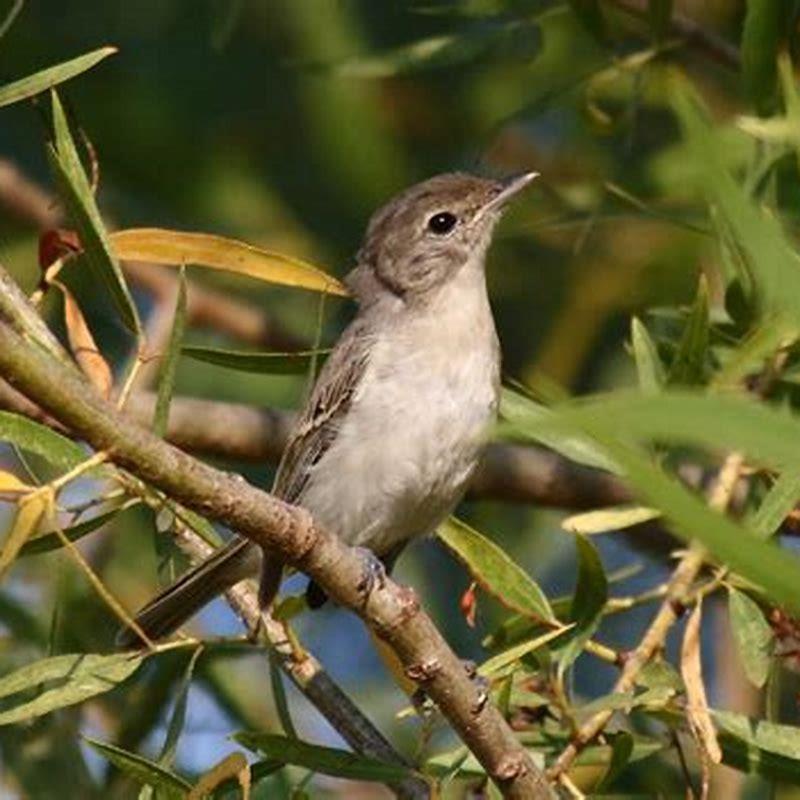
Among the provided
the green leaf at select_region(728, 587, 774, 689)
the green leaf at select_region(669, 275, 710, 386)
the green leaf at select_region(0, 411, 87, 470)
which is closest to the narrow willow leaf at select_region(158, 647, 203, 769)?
Result: the green leaf at select_region(0, 411, 87, 470)

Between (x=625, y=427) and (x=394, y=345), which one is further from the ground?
(x=625, y=427)

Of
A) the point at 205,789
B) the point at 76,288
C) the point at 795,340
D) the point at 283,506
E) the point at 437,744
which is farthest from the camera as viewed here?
the point at 76,288

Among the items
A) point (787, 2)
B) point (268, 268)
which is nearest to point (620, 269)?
point (787, 2)

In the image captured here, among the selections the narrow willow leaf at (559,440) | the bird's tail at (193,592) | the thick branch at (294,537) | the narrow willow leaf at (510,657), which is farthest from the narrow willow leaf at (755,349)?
A: the bird's tail at (193,592)

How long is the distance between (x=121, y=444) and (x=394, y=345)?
2.17 metres

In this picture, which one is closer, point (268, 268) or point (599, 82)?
point (268, 268)

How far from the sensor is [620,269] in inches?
217

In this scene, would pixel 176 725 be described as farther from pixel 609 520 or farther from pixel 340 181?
pixel 340 181

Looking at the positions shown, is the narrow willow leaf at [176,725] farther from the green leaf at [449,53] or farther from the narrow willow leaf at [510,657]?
the green leaf at [449,53]

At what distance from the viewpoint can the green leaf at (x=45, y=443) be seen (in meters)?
2.99

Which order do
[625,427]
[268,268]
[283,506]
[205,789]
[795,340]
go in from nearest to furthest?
1. [625,427]
2. [283,506]
3. [205,789]
4. [268,268]
5. [795,340]

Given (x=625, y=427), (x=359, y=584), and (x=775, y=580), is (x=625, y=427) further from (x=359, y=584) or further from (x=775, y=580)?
(x=359, y=584)

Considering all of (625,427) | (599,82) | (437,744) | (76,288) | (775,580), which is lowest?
(437,744)

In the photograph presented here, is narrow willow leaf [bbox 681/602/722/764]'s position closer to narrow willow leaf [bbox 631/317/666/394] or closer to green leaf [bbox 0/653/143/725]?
narrow willow leaf [bbox 631/317/666/394]
